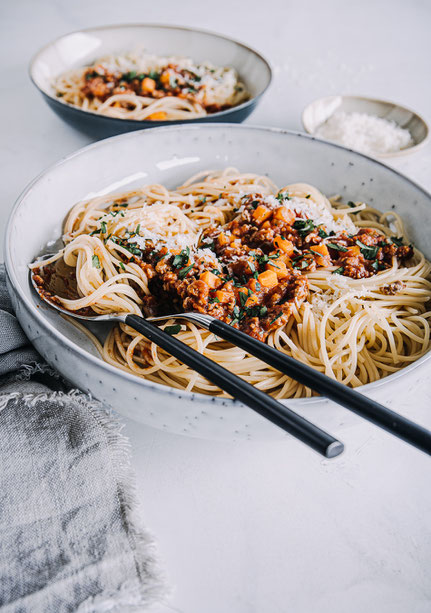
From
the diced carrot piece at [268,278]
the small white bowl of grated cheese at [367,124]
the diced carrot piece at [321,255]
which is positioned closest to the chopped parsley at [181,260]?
the diced carrot piece at [268,278]

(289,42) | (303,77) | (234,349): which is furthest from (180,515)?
(289,42)

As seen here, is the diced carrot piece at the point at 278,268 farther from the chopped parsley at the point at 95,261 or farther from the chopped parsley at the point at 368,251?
the chopped parsley at the point at 95,261

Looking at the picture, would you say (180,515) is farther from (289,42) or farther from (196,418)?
(289,42)

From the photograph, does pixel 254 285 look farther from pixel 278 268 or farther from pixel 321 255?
pixel 321 255

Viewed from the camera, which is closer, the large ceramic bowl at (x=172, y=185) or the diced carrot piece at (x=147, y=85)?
the large ceramic bowl at (x=172, y=185)

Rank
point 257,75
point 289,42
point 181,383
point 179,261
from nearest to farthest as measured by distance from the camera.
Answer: point 181,383 < point 179,261 < point 257,75 < point 289,42
